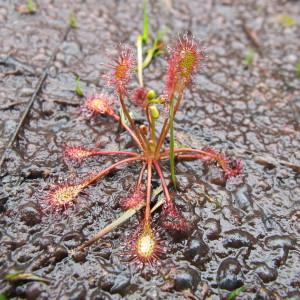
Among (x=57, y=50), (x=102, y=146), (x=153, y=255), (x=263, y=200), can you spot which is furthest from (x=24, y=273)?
(x=57, y=50)

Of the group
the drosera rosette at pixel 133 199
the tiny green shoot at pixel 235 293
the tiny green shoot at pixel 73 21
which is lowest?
the tiny green shoot at pixel 235 293

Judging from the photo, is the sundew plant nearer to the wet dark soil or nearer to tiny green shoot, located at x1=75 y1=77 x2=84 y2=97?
the wet dark soil

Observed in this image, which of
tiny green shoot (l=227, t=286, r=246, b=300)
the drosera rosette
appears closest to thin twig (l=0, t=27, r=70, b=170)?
the drosera rosette

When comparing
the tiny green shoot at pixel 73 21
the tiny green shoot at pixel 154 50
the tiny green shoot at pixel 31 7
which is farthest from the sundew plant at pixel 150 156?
the tiny green shoot at pixel 31 7

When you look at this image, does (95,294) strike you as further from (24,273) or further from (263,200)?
(263,200)

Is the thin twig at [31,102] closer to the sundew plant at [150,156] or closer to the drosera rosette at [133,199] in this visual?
the sundew plant at [150,156]

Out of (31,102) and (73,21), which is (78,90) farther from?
(73,21)
